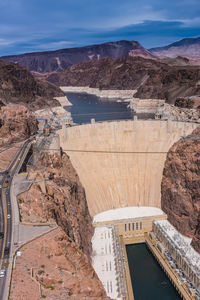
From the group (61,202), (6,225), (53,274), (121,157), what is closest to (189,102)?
(121,157)

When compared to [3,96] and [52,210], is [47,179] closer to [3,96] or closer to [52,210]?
[52,210]

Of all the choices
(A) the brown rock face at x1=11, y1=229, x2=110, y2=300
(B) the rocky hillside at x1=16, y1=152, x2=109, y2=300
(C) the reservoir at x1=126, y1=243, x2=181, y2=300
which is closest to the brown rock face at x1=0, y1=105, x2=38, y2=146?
(B) the rocky hillside at x1=16, y1=152, x2=109, y2=300

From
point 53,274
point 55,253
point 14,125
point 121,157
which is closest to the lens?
point 53,274

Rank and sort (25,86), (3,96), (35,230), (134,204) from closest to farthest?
1. (35,230)
2. (134,204)
3. (3,96)
4. (25,86)

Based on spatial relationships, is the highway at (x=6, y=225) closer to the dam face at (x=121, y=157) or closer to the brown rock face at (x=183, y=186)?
the dam face at (x=121, y=157)

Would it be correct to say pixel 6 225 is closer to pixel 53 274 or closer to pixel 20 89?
pixel 53 274

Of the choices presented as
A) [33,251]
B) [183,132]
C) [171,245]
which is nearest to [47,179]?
[33,251]

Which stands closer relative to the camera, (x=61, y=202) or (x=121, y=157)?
(x=61, y=202)
